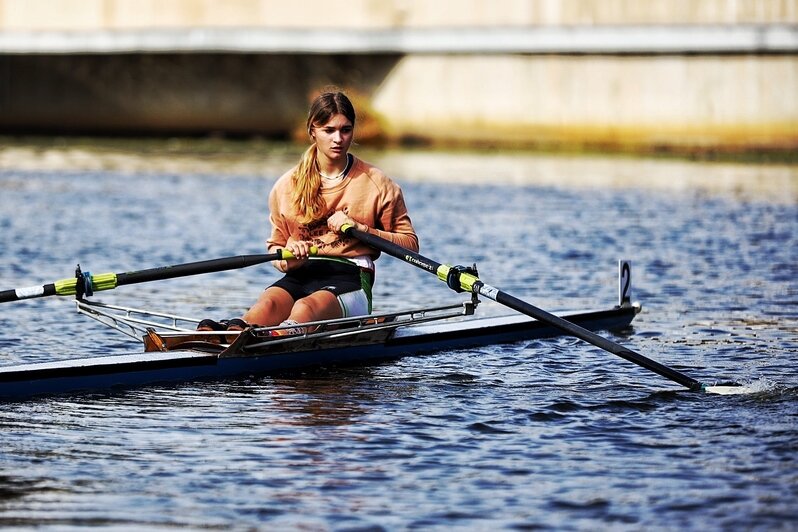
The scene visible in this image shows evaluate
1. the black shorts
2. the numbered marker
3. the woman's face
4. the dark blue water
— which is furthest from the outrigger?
the numbered marker

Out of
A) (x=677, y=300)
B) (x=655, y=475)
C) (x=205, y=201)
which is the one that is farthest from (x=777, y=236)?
(x=655, y=475)

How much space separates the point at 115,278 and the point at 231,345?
794mm


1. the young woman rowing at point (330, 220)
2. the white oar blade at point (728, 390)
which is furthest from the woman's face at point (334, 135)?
the white oar blade at point (728, 390)

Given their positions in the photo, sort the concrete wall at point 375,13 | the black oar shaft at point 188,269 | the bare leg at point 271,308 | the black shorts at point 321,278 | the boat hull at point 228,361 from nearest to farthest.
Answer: the boat hull at point 228,361
the black oar shaft at point 188,269
the bare leg at point 271,308
the black shorts at point 321,278
the concrete wall at point 375,13

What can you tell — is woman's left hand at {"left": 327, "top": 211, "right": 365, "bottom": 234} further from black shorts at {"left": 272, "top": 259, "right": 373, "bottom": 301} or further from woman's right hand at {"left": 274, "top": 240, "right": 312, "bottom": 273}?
black shorts at {"left": 272, "top": 259, "right": 373, "bottom": 301}

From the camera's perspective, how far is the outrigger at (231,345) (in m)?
8.29

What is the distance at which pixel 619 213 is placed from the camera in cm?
1839

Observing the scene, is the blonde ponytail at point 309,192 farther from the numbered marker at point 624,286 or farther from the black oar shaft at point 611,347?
the numbered marker at point 624,286

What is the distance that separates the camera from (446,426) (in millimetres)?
7688

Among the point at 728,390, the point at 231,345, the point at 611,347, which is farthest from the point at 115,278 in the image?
the point at 728,390

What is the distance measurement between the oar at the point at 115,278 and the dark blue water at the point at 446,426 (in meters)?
0.65

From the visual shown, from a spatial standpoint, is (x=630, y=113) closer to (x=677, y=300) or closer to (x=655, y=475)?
(x=677, y=300)

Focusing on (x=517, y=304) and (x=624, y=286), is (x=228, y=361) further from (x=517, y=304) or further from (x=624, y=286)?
(x=624, y=286)

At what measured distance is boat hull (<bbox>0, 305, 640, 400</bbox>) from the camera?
26.8ft
